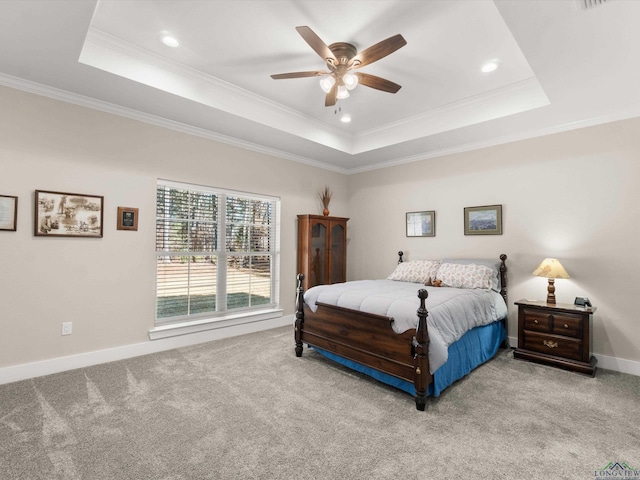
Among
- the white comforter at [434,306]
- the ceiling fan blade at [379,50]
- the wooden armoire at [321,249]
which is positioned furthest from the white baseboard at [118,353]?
the ceiling fan blade at [379,50]

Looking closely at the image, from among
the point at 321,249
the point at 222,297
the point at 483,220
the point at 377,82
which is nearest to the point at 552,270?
the point at 483,220

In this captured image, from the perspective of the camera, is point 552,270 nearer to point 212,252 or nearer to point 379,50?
point 379,50

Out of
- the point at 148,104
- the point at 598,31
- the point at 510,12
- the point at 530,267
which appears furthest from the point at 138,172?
the point at 530,267

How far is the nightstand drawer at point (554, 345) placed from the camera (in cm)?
321

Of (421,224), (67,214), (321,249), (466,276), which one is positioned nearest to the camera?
(67,214)

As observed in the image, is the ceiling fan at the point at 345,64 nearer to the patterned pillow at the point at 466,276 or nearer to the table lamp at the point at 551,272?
the patterned pillow at the point at 466,276

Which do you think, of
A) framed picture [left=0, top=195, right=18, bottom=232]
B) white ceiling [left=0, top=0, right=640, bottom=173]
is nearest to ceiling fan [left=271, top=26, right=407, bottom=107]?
white ceiling [left=0, top=0, right=640, bottom=173]

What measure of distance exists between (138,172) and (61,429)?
Result: 8.20 ft

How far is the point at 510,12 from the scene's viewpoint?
1.98 metres

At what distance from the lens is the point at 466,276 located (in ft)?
12.5

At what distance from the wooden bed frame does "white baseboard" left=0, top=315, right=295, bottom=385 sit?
1208mm

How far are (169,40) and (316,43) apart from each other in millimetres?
1321

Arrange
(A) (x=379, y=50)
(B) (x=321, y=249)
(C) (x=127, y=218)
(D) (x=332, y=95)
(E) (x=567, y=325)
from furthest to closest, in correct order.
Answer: (B) (x=321, y=249), (C) (x=127, y=218), (E) (x=567, y=325), (D) (x=332, y=95), (A) (x=379, y=50)

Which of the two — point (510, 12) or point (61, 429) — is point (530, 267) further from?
point (61, 429)
